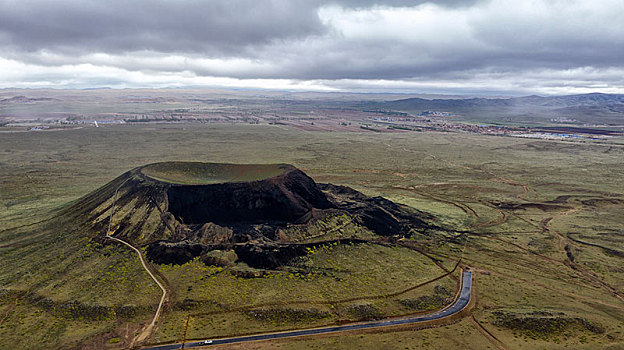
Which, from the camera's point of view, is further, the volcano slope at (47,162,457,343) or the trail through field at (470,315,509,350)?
the volcano slope at (47,162,457,343)

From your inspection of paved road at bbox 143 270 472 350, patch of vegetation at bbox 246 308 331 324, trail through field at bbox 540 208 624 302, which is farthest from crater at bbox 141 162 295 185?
trail through field at bbox 540 208 624 302

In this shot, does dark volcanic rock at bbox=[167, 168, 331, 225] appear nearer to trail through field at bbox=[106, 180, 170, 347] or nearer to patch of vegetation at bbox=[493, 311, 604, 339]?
trail through field at bbox=[106, 180, 170, 347]

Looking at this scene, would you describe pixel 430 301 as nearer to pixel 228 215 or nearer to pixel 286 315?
pixel 286 315

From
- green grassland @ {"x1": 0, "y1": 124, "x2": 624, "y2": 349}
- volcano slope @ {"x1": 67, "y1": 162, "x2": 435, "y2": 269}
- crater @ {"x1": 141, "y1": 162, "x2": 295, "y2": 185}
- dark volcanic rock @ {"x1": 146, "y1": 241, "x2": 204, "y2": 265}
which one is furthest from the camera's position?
crater @ {"x1": 141, "y1": 162, "x2": 295, "y2": 185}

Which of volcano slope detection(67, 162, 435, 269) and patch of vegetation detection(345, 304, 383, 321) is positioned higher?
volcano slope detection(67, 162, 435, 269)

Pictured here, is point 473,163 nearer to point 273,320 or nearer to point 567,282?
point 567,282

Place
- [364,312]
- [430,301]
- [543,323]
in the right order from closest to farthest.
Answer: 1. [543,323]
2. [364,312]
3. [430,301]

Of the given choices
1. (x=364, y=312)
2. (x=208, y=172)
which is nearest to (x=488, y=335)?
(x=364, y=312)

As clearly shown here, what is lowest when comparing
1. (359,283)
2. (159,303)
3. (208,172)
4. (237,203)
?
(359,283)

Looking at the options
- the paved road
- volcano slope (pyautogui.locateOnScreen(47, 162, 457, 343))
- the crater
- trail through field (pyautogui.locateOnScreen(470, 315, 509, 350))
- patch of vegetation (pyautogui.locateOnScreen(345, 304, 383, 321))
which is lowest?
trail through field (pyautogui.locateOnScreen(470, 315, 509, 350))

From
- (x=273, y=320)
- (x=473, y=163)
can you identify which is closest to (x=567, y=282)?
(x=273, y=320)

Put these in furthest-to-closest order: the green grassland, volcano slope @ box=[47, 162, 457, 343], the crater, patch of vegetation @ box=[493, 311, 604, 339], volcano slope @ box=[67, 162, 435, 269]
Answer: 1. the crater
2. volcano slope @ box=[67, 162, 435, 269]
3. volcano slope @ box=[47, 162, 457, 343]
4. patch of vegetation @ box=[493, 311, 604, 339]
5. the green grassland
